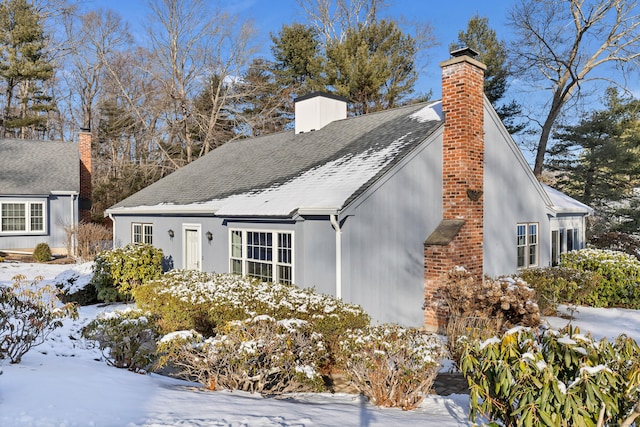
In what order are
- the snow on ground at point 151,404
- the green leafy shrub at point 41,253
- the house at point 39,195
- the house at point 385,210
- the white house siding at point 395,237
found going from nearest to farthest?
the snow on ground at point 151,404 < the white house siding at point 395,237 < the house at point 385,210 < the green leafy shrub at point 41,253 < the house at point 39,195

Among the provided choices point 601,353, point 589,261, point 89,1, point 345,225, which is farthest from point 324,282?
point 89,1

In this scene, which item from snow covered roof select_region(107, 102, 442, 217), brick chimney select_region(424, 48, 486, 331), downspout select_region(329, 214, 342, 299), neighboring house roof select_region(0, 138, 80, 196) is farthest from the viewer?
neighboring house roof select_region(0, 138, 80, 196)

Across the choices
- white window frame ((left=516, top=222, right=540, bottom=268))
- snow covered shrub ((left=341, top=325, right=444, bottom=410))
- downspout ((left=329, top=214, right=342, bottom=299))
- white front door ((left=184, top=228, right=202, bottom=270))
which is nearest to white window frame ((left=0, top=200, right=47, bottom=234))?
white front door ((left=184, top=228, right=202, bottom=270))

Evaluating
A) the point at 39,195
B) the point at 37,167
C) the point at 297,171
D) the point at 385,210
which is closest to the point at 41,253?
the point at 39,195

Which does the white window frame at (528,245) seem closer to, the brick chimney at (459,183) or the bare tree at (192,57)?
the brick chimney at (459,183)

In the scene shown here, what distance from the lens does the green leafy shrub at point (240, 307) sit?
265 inches

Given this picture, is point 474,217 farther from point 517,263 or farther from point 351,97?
point 351,97

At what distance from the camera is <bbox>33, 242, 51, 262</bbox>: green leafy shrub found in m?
19.2

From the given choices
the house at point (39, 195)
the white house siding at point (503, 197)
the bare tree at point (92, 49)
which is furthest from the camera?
the bare tree at point (92, 49)

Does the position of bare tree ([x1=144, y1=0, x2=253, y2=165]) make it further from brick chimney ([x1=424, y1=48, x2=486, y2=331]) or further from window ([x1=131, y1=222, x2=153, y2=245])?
brick chimney ([x1=424, y1=48, x2=486, y2=331])

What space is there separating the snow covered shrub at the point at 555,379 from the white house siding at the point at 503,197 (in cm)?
826

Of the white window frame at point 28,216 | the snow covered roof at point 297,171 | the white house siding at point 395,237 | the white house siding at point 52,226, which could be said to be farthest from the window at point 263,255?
the white window frame at point 28,216

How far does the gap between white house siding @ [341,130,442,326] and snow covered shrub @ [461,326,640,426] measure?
16.7 ft

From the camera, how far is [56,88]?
Result: 35656 millimetres
